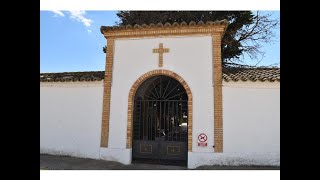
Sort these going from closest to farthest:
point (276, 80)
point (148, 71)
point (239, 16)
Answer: point (276, 80)
point (148, 71)
point (239, 16)

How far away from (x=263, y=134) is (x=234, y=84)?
1598mm

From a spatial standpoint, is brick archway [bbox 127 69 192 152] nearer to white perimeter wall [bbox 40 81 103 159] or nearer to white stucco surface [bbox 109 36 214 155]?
white stucco surface [bbox 109 36 214 155]

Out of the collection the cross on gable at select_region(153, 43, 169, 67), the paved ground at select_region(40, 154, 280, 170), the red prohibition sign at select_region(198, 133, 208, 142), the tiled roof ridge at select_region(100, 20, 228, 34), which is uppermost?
the tiled roof ridge at select_region(100, 20, 228, 34)

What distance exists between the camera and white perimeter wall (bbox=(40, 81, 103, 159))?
8695 mm

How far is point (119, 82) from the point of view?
859 cm

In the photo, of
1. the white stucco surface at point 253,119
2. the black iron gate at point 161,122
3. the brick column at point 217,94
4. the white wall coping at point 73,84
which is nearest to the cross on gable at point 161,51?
the black iron gate at point 161,122

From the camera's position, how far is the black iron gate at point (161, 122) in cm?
838

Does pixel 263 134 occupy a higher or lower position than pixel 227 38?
lower

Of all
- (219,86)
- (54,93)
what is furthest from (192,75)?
(54,93)

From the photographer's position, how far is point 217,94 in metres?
7.95

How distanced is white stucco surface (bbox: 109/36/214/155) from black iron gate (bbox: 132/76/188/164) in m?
0.45

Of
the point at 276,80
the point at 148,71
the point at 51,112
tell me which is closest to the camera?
the point at 276,80

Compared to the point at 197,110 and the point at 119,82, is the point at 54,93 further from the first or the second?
the point at 197,110

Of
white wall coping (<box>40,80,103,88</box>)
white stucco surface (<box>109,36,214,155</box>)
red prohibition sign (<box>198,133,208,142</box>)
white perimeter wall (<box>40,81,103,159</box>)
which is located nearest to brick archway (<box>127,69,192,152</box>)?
white stucco surface (<box>109,36,214,155</box>)
